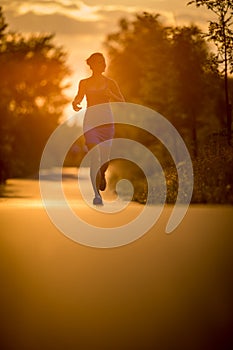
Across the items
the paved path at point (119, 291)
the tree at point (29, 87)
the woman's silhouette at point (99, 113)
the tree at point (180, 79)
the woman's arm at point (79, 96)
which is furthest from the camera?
the tree at point (29, 87)

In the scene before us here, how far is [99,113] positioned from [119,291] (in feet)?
23.6

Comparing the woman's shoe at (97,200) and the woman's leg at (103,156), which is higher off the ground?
the woman's leg at (103,156)

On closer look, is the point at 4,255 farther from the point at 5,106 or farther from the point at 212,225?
the point at 5,106

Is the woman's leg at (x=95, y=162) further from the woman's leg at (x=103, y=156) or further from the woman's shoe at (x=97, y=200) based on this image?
the woman's shoe at (x=97, y=200)

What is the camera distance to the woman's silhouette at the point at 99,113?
14.8m

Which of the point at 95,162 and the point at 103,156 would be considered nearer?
the point at 103,156

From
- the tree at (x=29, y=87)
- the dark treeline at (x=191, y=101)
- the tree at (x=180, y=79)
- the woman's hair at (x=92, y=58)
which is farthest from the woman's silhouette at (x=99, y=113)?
the tree at (x=29, y=87)

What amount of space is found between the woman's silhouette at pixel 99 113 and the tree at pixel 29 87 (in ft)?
118

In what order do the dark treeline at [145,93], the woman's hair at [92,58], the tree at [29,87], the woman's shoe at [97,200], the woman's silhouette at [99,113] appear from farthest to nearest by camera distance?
the tree at [29,87] → the dark treeline at [145,93] → the woman's shoe at [97,200] → the woman's silhouette at [99,113] → the woman's hair at [92,58]

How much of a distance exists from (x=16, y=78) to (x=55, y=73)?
8.60 metres

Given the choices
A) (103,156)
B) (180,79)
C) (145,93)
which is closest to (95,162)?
(103,156)

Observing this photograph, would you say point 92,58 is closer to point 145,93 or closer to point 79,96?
point 79,96

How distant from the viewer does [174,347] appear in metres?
5.96

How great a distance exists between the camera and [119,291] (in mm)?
7844
